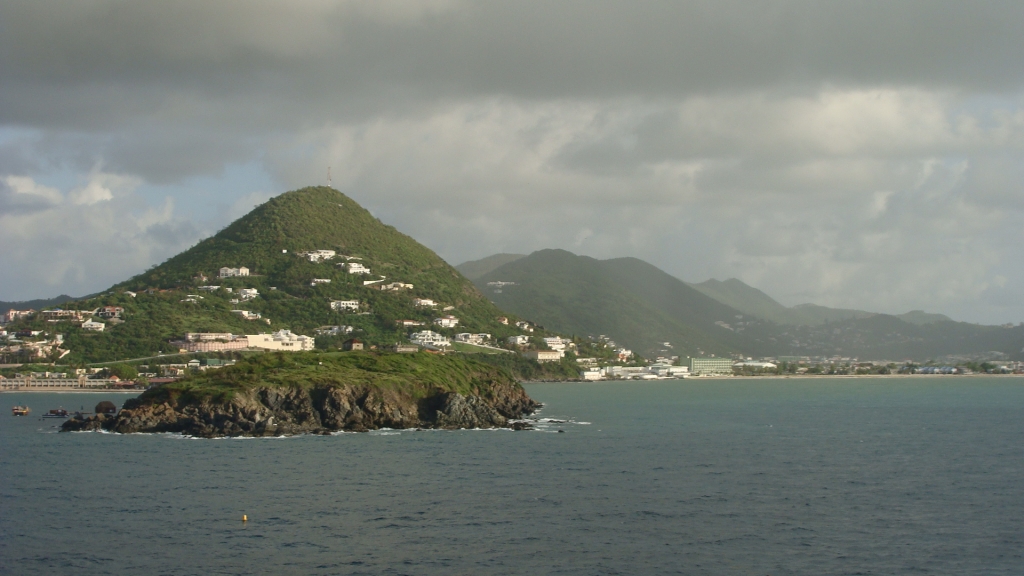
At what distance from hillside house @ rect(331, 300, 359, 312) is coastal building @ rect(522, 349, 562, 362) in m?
34.7

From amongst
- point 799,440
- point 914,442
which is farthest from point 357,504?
point 914,442

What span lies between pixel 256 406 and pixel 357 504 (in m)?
34.1

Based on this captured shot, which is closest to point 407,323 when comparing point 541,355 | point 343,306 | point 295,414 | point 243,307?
point 343,306

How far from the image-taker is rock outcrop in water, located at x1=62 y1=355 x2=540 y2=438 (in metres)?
73.4

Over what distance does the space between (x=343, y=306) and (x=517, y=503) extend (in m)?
140

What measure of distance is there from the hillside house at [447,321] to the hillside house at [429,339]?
12999 mm

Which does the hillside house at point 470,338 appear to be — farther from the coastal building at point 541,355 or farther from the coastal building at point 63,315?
the coastal building at point 63,315

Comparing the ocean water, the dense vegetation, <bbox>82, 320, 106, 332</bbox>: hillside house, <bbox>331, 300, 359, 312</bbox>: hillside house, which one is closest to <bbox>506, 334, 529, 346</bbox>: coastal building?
<bbox>331, 300, 359, 312</bbox>: hillside house

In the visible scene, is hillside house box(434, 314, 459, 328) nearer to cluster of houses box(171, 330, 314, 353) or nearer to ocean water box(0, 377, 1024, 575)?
cluster of houses box(171, 330, 314, 353)

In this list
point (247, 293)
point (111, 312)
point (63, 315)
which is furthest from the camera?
point (247, 293)

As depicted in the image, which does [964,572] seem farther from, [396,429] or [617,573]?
[396,429]

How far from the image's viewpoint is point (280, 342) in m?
147

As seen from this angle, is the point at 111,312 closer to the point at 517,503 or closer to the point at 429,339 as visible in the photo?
the point at 429,339

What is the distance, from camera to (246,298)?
176m
